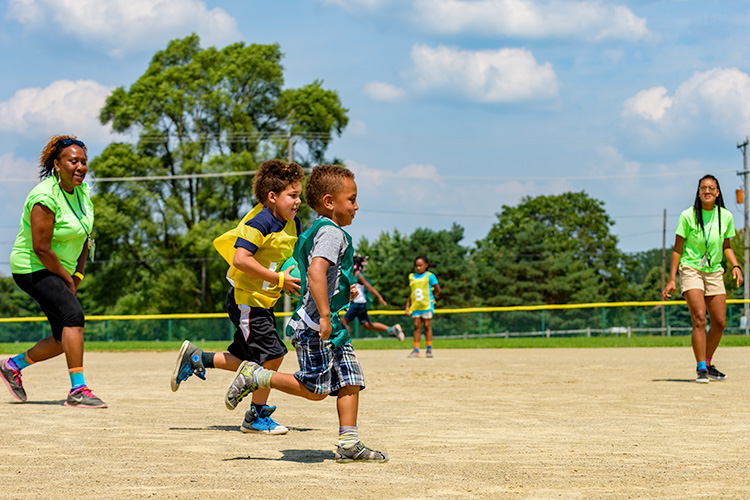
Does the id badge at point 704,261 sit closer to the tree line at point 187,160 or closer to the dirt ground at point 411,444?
the dirt ground at point 411,444

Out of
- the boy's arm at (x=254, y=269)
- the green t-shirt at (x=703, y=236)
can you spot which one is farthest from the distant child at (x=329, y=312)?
the green t-shirt at (x=703, y=236)

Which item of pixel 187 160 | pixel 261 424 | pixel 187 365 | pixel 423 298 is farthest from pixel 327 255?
pixel 187 160

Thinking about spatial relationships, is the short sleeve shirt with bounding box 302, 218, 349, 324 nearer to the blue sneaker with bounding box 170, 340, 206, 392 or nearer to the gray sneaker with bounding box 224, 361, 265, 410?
the gray sneaker with bounding box 224, 361, 265, 410

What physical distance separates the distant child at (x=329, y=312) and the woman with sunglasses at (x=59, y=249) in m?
2.88

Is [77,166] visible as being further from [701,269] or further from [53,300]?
[701,269]

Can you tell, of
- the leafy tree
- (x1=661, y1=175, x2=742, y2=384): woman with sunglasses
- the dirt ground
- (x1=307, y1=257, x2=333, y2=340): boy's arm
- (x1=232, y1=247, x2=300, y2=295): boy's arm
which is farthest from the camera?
the leafy tree

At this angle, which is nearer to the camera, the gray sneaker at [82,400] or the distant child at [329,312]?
the distant child at [329,312]

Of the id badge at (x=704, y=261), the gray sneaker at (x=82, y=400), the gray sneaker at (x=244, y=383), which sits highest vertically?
the id badge at (x=704, y=261)

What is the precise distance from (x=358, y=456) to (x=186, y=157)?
37.3 m

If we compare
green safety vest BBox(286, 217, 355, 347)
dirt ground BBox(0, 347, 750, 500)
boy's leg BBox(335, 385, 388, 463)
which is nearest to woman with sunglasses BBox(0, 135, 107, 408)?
dirt ground BBox(0, 347, 750, 500)

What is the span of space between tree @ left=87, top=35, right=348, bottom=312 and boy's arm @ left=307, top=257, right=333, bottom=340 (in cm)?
3428

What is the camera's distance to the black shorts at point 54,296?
681 centimetres

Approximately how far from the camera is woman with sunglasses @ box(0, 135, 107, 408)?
6.78 m

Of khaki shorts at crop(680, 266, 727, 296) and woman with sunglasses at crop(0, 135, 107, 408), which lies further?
khaki shorts at crop(680, 266, 727, 296)
